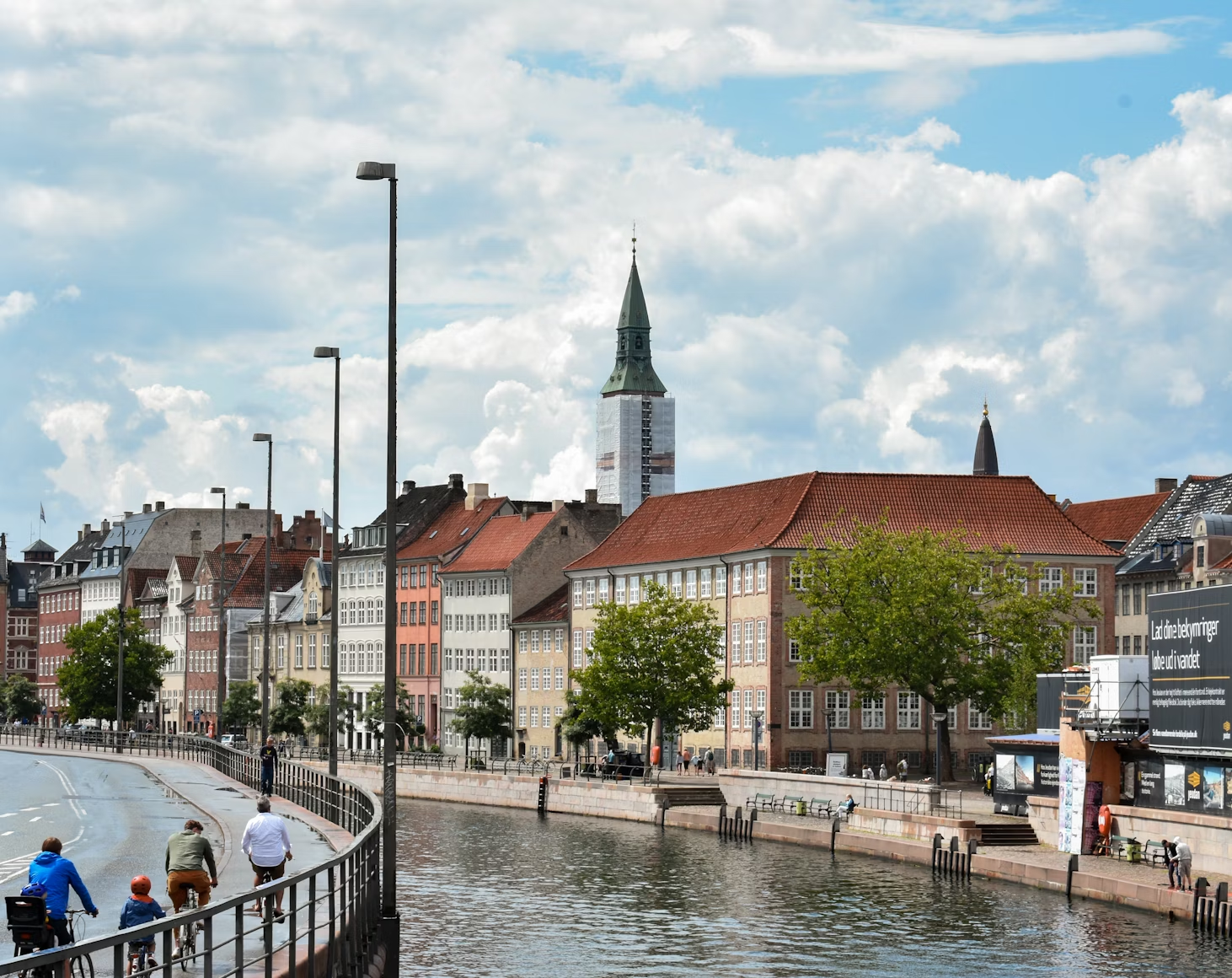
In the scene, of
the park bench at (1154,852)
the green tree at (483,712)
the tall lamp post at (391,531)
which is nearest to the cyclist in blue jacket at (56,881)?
the tall lamp post at (391,531)

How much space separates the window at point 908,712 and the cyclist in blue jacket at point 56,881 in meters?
83.4

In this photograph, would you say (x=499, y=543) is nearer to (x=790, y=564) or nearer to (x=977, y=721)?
(x=790, y=564)

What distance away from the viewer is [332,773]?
188 feet

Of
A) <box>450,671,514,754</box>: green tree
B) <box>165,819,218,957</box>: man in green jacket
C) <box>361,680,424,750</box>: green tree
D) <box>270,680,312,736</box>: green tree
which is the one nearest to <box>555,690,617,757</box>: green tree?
<box>450,671,514,754</box>: green tree

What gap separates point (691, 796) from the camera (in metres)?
87.2

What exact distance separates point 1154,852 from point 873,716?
151ft

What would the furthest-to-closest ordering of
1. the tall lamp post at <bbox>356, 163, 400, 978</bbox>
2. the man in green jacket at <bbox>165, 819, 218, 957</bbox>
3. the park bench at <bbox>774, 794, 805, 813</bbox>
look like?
the park bench at <bbox>774, 794, 805, 813</bbox>, the tall lamp post at <bbox>356, 163, 400, 978</bbox>, the man in green jacket at <bbox>165, 819, 218, 957</bbox>

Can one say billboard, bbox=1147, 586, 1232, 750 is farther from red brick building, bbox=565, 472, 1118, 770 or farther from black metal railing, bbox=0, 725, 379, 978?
red brick building, bbox=565, 472, 1118, 770

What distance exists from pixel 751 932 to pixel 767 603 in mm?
57345

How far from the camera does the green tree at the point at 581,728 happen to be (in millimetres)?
103250

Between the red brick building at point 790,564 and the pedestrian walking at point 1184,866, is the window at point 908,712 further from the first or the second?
the pedestrian walking at point 1184,866

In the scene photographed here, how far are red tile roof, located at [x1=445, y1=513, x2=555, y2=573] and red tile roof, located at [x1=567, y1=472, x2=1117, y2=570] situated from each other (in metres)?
22.4

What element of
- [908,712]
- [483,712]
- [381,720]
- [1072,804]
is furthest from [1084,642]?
[1072,804]

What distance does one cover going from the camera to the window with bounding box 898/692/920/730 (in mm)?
103750
